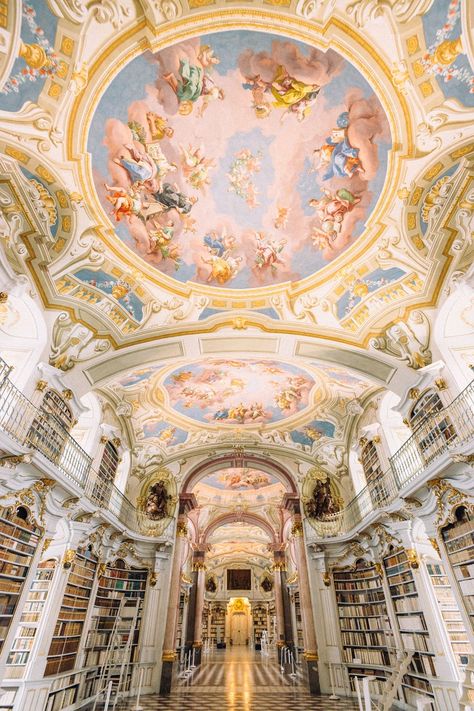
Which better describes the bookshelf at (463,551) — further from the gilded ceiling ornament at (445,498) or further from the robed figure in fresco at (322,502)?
the robed figure in fresco at (322,502)

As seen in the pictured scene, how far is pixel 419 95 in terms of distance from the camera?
5672 millimetres

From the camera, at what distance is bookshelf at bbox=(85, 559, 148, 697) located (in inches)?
378

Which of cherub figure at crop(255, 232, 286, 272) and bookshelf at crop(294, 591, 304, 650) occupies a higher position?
cherub figure at crop(255, 232, 286, 272)

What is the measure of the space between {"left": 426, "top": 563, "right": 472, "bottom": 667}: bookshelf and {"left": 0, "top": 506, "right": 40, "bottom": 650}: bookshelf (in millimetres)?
8248

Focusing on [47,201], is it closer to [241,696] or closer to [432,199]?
[432,199]

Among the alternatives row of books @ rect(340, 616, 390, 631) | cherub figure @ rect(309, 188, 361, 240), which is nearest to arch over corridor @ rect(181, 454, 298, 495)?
row of books @ rect(340, 616, 390, 631)

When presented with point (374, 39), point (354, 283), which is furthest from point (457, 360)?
point (374, 39)

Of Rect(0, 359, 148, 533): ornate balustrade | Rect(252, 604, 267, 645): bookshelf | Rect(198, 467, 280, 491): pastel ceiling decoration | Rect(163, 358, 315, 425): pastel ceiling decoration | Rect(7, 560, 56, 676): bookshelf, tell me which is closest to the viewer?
Rect(0, 359, 148, 533): ornate balustrade

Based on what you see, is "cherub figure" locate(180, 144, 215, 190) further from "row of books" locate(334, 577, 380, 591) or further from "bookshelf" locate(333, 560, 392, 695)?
Result: "row of books" locate(334, 577, 380, 591)

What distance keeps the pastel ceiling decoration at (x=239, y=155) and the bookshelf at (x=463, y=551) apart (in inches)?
228

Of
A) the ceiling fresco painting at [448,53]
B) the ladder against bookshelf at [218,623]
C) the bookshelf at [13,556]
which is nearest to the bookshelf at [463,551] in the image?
the ceiling fresco painting at [448,53]

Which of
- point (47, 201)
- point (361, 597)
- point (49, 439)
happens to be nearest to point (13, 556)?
point (49, 439)

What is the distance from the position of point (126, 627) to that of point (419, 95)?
48.5 ft

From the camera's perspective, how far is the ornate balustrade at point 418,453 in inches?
277
